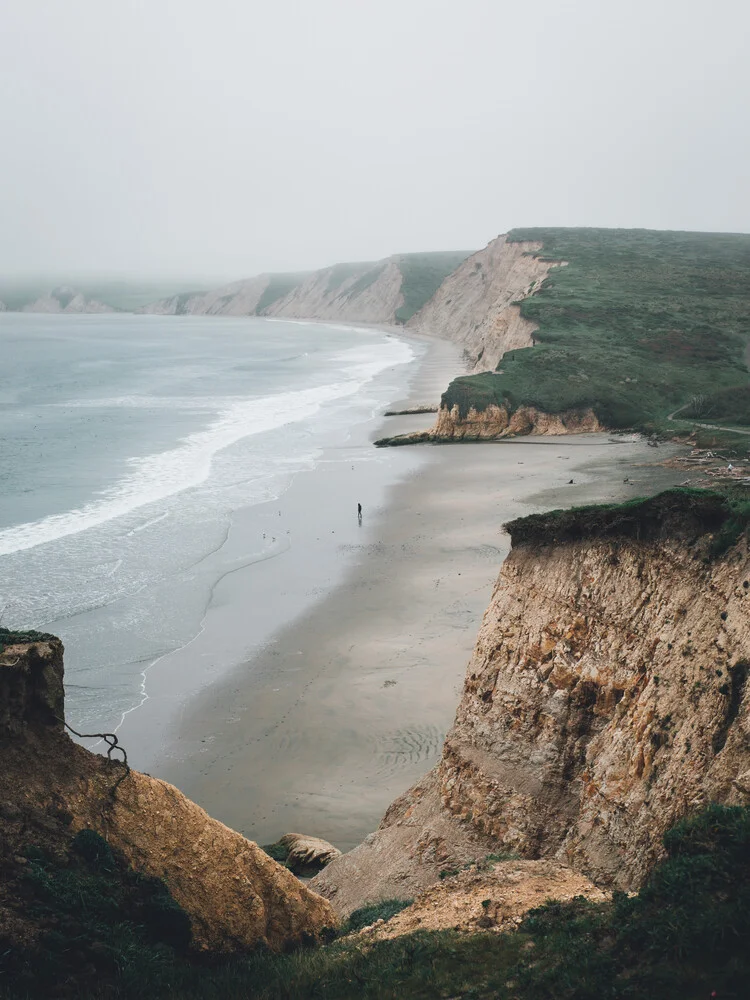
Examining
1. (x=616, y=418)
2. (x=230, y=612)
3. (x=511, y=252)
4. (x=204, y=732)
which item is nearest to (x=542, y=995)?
(x=204, y=732)

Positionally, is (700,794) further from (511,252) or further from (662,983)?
(511,252)

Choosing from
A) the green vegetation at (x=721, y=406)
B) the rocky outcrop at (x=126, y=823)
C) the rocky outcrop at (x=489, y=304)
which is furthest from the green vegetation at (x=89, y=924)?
the rocky outcrop at (x=489, y=304)

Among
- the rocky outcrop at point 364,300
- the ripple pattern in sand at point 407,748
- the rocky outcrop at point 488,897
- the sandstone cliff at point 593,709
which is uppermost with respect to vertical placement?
the rocky outcrop at point 364,300

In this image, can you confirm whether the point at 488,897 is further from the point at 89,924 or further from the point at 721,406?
the point at 721,406

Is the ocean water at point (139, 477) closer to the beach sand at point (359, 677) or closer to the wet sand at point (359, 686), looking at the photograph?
the beach sand at point (359, 677)

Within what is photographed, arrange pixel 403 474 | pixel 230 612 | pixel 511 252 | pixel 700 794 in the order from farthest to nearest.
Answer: pixel 511 252 < pixel 403 474 < pixel 230 612 < pixel 700 794

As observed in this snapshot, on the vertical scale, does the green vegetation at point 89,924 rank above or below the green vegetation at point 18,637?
below
